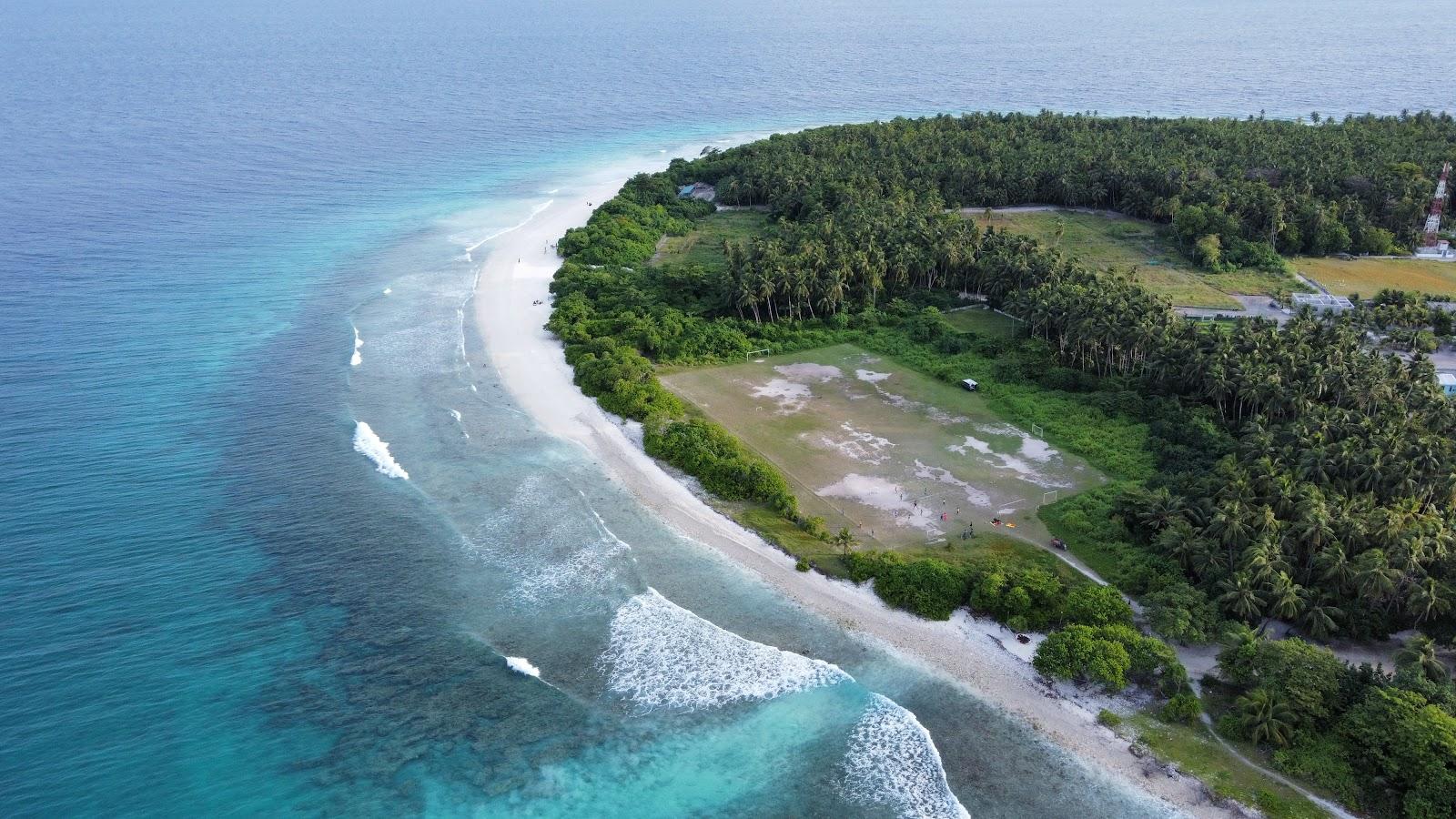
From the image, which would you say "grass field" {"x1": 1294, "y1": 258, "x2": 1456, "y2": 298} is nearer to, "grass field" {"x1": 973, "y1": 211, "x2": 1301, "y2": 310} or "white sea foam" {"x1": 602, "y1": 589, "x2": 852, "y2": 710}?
"grass field" {"x1": 973, "y1": 211, "x2": 1301, "y2": 310}

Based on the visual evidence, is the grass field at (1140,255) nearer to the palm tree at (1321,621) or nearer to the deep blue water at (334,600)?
the palm tree at (1321,621)

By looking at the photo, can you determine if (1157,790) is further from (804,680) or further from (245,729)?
(245,729)

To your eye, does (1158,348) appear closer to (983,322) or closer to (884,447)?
(983,322)

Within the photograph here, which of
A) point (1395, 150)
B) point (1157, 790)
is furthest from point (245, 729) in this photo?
point (1395, 150)

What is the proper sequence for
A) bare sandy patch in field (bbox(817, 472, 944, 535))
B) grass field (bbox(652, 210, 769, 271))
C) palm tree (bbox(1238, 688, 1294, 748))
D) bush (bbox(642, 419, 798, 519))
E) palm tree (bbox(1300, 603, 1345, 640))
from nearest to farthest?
palm tree (bbox(1238, 688, 1294, 748)) → palm tree (bbox(1300, 603, 1345, 640)) → bare sandy patch in field (bbox(817, 472, 944, 535)) → bush (bbox(642, 419, 798, 519)) → grass field (bbox(652, 210, 769, 271))

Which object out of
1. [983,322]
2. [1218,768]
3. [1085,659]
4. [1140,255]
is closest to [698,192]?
[983,322]

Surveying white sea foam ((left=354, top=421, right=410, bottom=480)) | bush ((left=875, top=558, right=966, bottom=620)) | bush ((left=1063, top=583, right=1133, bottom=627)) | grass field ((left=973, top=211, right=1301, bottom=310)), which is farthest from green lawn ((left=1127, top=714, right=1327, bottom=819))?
grass field ((left=973, top=211, right=1301, bottom=310))
